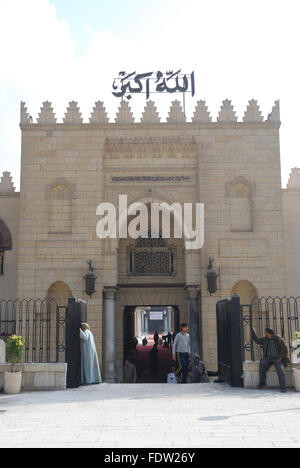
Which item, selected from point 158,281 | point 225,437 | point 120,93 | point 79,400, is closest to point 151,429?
point 225,437

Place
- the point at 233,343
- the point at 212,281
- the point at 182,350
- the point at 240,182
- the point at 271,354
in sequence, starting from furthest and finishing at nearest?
the point at 240,182, the point at 212,281, the point at 182,350, the point at 233,343, the point at 271,354

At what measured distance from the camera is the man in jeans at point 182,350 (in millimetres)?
11391

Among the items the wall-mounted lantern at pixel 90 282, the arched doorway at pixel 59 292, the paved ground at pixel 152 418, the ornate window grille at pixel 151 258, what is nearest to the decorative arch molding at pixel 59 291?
the arched doorway at pixel 59 292

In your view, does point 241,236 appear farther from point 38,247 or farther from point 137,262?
point 38,247

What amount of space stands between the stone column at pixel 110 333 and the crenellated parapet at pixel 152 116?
18.0 ft

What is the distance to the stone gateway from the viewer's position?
15789 mm

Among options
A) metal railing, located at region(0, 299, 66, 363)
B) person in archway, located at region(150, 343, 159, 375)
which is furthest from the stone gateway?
person in archway, located at region(150, 343, 159, 375)

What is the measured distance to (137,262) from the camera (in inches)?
703

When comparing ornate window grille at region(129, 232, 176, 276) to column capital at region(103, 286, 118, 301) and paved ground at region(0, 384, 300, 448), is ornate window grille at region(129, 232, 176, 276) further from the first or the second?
paved ground at region(0, 384, 300, 448)

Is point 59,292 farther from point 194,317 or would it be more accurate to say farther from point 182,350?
point 182,350

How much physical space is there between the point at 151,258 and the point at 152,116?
479cm

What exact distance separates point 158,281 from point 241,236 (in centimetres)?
339

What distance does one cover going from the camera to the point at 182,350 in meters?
11.4

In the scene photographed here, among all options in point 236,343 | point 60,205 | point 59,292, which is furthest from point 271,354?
point 60,205
